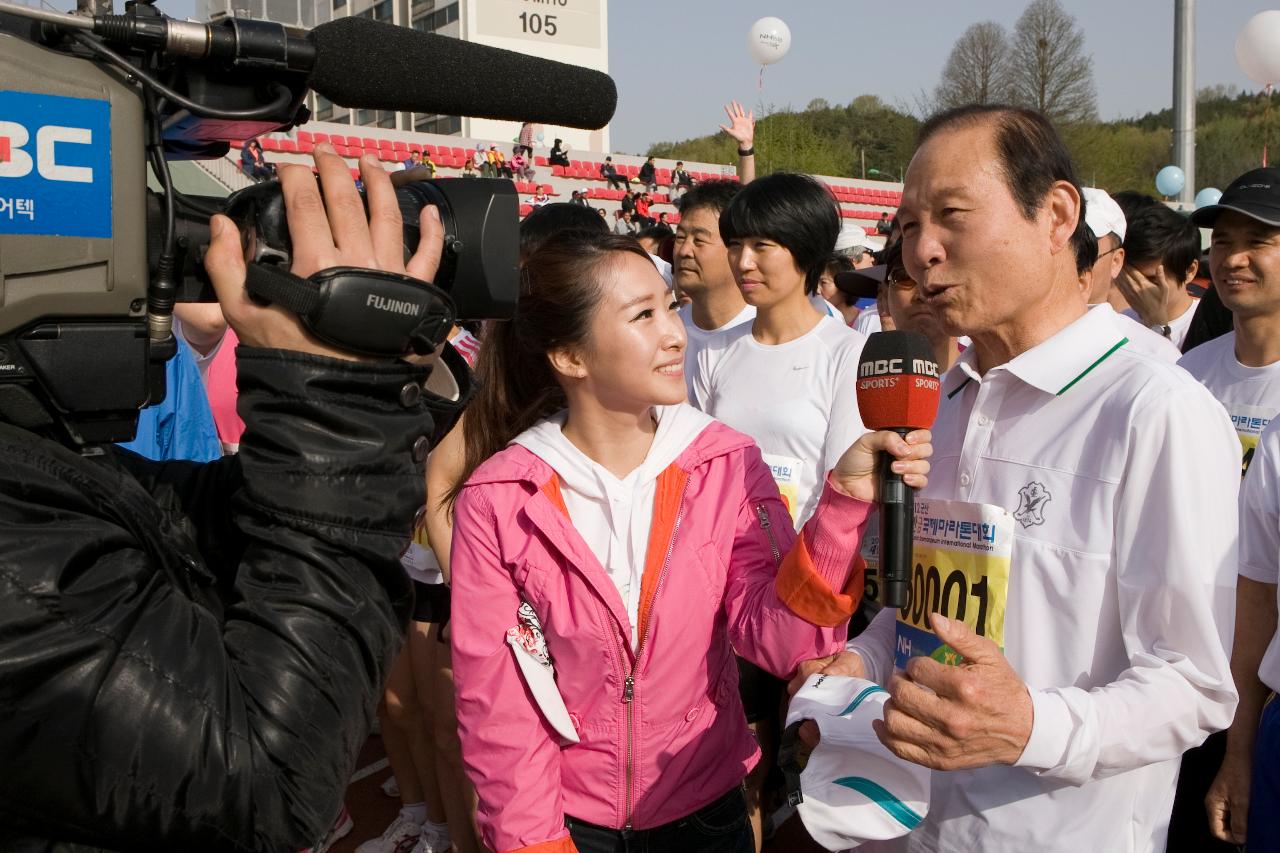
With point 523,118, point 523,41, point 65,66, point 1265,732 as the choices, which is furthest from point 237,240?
point 523,41

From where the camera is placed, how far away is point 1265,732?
7.88 feet

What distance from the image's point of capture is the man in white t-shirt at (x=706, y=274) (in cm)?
430

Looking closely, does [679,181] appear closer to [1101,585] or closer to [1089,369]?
[1089,369]

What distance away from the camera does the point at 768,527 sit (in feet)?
7.23

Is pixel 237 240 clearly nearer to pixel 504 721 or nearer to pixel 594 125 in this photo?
pixel 594 125

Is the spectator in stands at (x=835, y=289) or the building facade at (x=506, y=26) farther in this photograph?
the building facade at (x=506, y=26)

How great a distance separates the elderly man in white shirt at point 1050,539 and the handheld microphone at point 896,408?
Answer: 0.13m

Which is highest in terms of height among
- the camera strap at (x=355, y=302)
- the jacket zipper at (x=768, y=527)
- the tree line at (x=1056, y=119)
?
the tree line at (x=1056, y=119)

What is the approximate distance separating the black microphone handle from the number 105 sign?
148ft

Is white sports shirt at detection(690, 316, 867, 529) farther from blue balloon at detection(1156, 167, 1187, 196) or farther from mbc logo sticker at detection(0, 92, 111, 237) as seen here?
blue balloon at detection(1156, 167, 1187, 196)

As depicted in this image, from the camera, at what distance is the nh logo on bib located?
1714mm

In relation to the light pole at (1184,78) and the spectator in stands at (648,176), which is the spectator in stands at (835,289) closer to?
the light pole at (1184,78)

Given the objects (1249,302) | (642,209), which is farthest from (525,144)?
(1249,302)

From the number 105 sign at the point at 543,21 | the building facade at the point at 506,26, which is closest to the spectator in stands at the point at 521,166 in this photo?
the building facade at the point at 506,26
